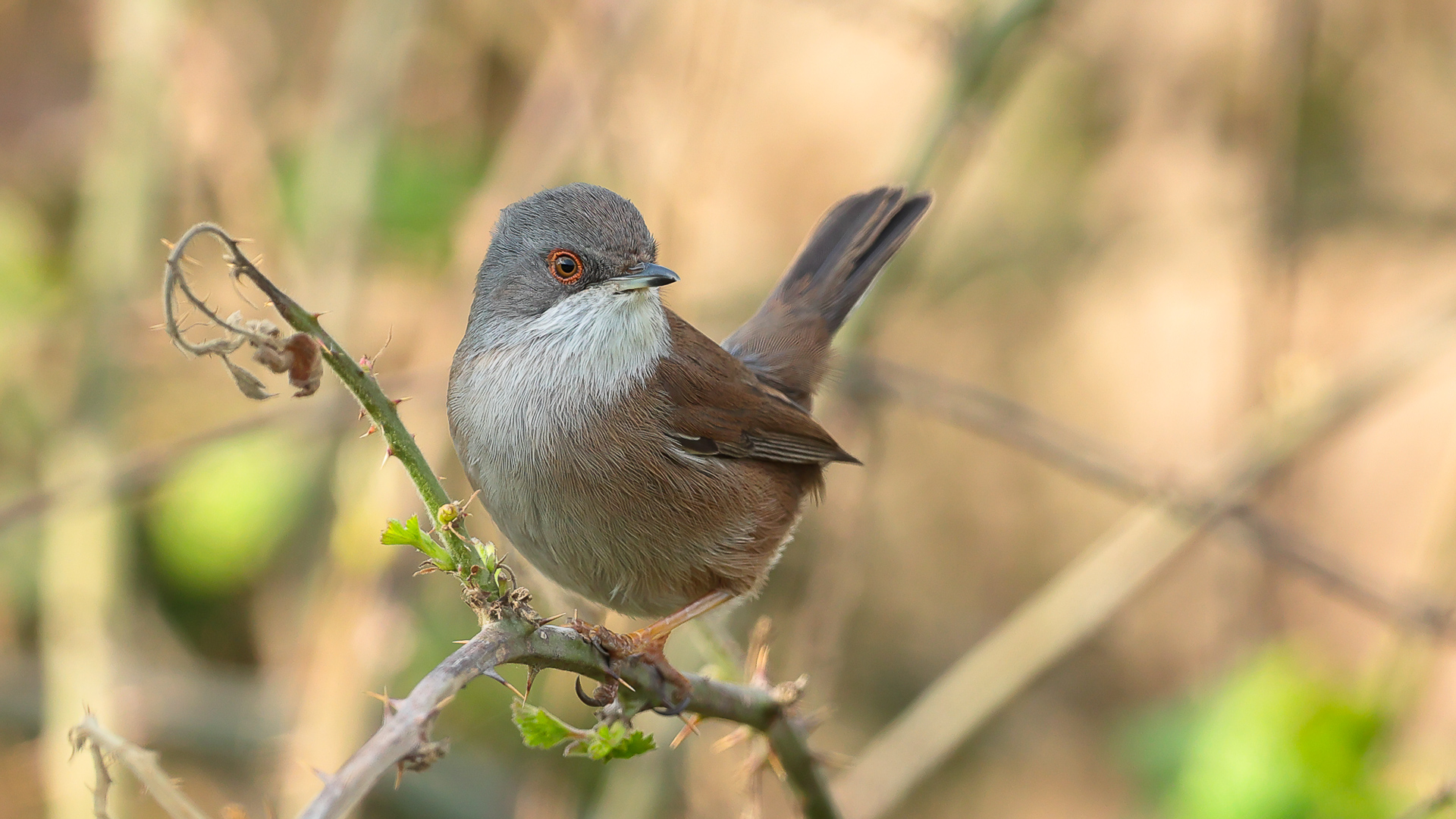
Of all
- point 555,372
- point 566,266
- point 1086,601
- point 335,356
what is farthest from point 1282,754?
point 335,356

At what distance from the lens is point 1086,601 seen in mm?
4609

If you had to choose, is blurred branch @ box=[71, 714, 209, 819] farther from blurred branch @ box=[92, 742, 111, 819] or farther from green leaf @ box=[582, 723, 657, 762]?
green leaf @ box=[582, 723, 657, 762]

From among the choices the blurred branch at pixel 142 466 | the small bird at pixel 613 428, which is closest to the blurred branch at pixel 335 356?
the small bird at pixel 613 428

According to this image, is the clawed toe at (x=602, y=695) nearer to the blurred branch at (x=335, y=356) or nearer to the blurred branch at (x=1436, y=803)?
the blurred branch at (x=335, y=356)

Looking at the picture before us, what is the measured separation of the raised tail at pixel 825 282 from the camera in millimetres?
4309

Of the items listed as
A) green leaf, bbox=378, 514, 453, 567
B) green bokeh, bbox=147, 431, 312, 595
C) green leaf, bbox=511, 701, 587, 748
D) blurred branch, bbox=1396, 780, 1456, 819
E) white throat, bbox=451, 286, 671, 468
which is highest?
green leaf, bbox=378, 514, 453, 567

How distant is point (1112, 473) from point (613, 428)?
1790 millimetres

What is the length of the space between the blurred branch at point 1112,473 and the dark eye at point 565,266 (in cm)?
142

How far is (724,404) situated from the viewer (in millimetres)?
3600

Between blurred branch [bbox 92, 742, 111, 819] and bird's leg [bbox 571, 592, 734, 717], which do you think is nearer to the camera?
blurred branch [bbox 92, 742, 111, 819]

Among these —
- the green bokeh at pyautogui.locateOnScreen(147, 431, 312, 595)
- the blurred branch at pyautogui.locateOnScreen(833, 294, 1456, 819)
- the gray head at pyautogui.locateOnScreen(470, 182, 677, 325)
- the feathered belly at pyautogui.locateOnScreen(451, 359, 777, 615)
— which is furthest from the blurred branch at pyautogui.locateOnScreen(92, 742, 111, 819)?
the green bokeh at pyautogui.locateOnScreen(147, 431, 312, 595)

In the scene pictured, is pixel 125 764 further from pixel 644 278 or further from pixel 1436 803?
pixel 1436 803

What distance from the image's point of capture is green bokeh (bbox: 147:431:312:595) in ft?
17.0

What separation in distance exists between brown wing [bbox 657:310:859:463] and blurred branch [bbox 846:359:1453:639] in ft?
1.82
